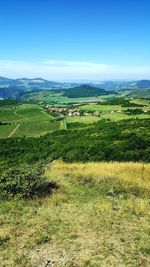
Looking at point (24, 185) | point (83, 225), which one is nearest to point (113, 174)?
point (24, 185)

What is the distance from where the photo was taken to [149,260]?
807cm

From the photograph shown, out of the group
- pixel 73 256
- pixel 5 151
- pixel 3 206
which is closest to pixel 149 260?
pixel 73 256

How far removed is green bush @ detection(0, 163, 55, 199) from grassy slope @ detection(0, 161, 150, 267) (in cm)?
66

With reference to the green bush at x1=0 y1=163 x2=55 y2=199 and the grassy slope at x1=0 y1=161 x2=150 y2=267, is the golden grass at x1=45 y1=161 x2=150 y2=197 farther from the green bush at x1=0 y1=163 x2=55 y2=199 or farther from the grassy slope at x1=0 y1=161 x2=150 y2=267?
the green bush at x1=0 y1=163 x2=55 y2=199

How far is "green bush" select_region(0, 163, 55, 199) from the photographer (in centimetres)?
1315

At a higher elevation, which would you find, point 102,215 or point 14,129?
point 102,215

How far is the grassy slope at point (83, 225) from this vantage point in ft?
27.4

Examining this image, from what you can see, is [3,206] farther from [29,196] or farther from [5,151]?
[5,151]

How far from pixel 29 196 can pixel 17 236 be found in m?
3.49

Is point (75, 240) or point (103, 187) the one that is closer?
point (75, 240)

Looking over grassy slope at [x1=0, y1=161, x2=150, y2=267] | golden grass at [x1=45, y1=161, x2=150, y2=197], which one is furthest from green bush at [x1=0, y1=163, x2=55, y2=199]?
golden grass at [x1=45, y1=161, x2=150, y2=197]

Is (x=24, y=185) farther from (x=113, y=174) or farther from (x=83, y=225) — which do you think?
(x=113, y=174)

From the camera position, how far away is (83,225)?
10.2 m

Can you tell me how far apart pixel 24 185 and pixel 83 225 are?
13.4 ft
